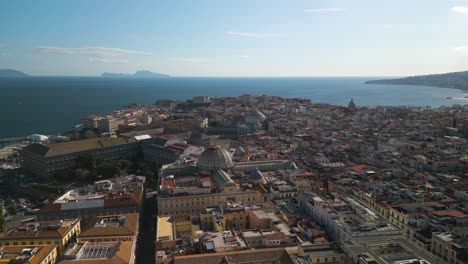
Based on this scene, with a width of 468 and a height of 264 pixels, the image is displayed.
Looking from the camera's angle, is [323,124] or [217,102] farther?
[217,102]

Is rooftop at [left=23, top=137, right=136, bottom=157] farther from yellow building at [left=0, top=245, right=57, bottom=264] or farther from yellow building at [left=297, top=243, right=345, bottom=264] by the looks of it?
yellow building at [left=297, top=243, right=345, bottom=264]

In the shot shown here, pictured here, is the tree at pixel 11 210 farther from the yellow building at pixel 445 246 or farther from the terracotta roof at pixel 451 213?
the terracotta roof at pixel 451 213

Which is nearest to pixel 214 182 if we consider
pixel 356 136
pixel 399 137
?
pixel 356 136

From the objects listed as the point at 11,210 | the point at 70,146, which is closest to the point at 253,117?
the point at 70,146

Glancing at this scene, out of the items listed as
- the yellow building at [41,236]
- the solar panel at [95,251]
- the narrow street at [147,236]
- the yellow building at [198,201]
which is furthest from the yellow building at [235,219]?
the yellow building at [41,236]

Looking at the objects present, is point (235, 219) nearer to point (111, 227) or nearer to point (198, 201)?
point (198, 201)

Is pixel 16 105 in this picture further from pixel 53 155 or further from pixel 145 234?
pixel 145 234

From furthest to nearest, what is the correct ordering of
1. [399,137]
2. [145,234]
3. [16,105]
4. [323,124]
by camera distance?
[16,105] → [323,124] → [399,137] → [145,234]
